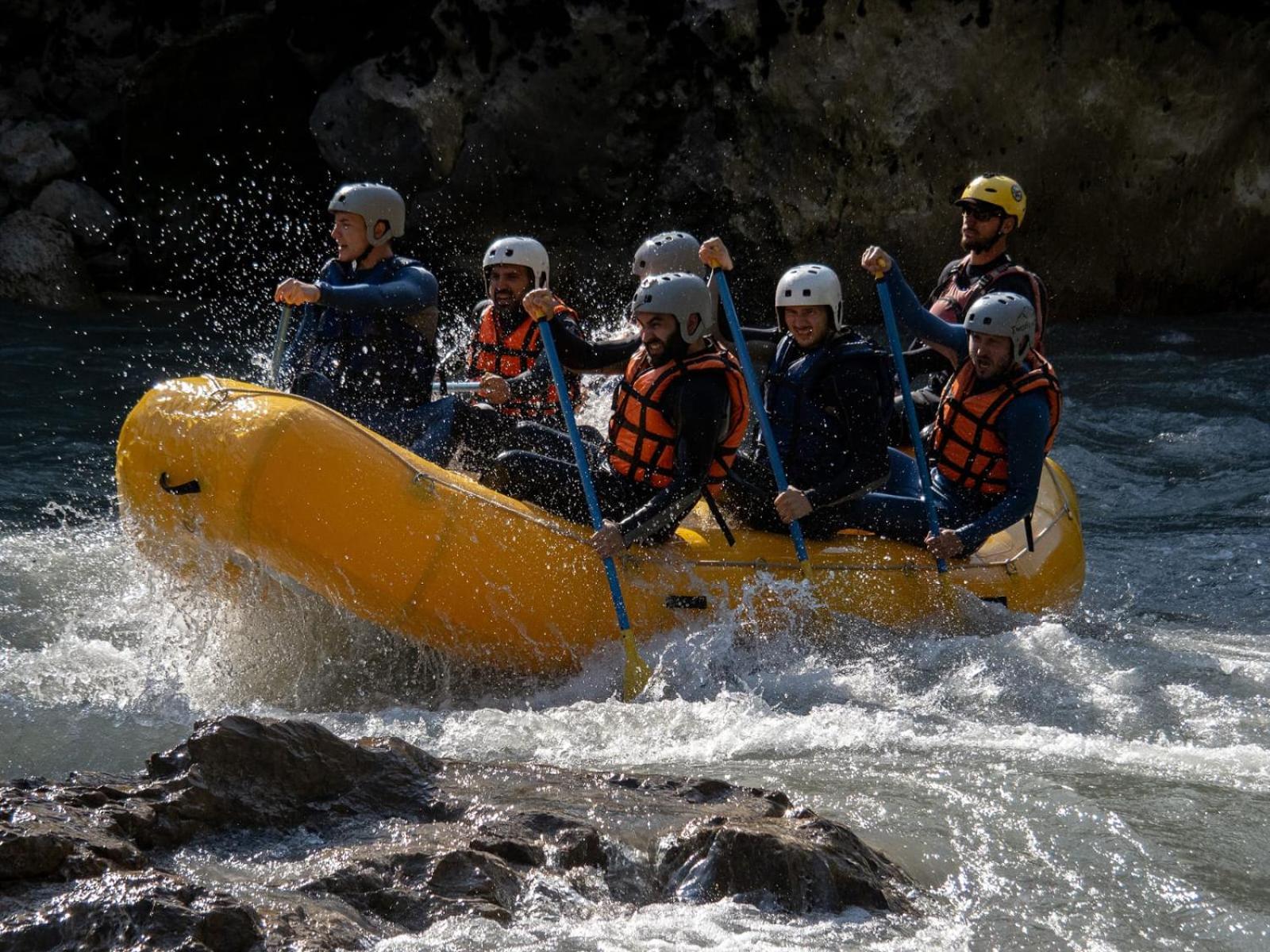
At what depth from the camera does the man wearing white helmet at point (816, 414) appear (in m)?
5.94

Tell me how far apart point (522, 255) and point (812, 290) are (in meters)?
1.47

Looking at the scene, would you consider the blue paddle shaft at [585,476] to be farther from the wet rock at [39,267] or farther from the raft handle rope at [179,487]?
the wet rock at [39,267]

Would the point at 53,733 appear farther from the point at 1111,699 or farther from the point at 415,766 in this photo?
the point at 1111,699

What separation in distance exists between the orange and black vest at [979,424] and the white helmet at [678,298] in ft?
4.23

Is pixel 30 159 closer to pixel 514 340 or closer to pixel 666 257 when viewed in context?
pixel 514 340

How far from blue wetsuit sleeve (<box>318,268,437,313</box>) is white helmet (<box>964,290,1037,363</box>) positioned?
2.23 metres

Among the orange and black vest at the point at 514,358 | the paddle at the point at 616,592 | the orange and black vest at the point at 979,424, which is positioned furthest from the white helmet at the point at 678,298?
the orange and black vest at the point at 979,424

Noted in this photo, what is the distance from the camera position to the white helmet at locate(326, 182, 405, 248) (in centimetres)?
616

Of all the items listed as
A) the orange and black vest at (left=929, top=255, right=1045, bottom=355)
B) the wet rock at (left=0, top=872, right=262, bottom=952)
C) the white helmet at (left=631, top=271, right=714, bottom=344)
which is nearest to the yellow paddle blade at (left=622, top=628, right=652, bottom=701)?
the white helmet at (left=631, top=271, right=714, bottom=344)

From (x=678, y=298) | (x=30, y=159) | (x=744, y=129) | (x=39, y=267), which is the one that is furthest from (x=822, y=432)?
(x=30, y=159)

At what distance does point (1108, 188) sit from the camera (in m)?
12.5

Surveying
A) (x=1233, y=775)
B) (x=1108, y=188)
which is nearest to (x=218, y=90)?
(x=1108, y=188)

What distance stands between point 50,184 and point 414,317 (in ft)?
27.3

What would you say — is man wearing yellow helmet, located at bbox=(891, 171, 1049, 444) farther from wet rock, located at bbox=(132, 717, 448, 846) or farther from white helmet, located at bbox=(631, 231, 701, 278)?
wet rock, located at bbox=(132, 717, 448, 846)
